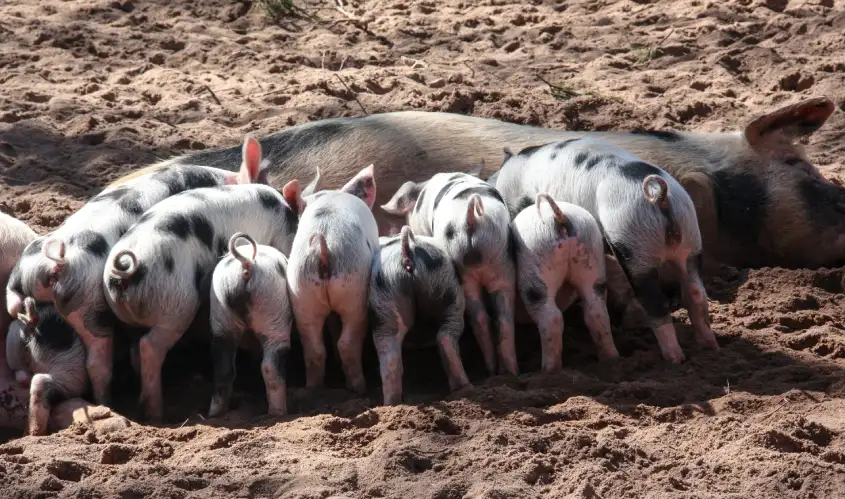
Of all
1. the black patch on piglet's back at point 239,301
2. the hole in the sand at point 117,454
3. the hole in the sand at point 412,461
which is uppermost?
the black patch on piglet's back at point 239,301

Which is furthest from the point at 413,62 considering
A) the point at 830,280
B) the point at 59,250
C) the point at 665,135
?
the point at 59,250

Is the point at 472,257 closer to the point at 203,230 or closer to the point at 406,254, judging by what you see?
the point at 406,254

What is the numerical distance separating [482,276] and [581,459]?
985 mm

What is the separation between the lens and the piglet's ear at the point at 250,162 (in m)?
4.71

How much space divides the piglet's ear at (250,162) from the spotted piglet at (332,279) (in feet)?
2.02

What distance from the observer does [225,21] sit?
26.2ft

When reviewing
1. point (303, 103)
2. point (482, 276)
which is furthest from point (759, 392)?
point (303, 103)

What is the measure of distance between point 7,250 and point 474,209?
1721 millimetres

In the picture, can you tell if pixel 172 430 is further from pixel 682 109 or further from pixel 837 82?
pixel 837 82

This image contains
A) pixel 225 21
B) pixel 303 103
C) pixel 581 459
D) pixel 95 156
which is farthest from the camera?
pixel 225 21

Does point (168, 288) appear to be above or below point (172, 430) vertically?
above

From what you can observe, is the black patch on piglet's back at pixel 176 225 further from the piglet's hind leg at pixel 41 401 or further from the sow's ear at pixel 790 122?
the sow's ear at pixel 790 122

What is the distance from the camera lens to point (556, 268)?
4066 mm

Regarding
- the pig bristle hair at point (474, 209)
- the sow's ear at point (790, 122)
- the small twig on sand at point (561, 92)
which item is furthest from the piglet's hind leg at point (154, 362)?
the small twig on sand at point (561, 92)
